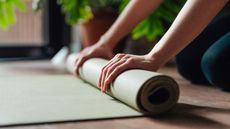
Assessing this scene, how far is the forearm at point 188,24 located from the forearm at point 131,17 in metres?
0.43

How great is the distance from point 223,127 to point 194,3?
1.11ft

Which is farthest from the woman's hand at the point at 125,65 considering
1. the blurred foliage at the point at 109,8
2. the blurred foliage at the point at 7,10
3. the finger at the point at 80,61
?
the blurred foliage at the point at 7,10

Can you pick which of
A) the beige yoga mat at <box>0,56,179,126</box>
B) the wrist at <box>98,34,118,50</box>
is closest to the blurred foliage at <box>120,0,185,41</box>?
the wrist at <box>98,34,118,50</box>

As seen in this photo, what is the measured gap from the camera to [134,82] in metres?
1.07

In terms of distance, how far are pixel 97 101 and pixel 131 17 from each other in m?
0.46

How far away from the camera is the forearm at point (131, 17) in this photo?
1540mm

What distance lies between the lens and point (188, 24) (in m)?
1.10

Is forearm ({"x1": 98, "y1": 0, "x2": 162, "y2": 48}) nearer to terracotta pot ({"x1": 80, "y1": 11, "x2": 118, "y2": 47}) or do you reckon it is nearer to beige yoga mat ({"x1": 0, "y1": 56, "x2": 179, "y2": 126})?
beige yoga mat ({"x1": 0, "y1": 56, "x2": 179, "y2": 126})

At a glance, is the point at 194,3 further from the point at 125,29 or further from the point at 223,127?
the point at 125,29

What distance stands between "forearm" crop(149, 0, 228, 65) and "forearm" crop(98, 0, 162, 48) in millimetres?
427

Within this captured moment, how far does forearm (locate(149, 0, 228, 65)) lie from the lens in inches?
43.3

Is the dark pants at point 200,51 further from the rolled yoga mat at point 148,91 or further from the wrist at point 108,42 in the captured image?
the rolled yoga mat at point 148,91

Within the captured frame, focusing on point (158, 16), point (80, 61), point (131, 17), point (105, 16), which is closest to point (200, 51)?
point (131, 17)

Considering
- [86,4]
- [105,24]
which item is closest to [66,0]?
[86,4]
